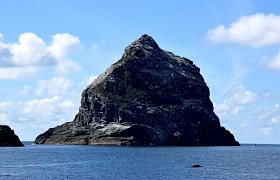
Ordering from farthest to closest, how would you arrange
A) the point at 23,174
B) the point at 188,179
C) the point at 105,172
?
the point at 105,172
the point at 23,174
the point at 188,179

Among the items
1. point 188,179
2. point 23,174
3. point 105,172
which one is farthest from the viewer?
point 105,172

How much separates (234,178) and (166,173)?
1862 cm

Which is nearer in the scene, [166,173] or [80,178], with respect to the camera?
[80,178]

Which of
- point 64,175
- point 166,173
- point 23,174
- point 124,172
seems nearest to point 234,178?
point 166,173

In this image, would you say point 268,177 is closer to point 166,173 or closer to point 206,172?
point 206,172

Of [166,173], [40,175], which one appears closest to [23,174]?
[40,175]

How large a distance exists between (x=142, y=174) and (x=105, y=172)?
36.1 ft

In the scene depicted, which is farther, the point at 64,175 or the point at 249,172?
the point at 249,172

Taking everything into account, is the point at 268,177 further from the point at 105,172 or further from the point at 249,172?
the point at 105,172

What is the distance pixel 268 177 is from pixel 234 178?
10593mm

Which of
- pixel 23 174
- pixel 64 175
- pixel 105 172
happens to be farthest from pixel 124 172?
pixel 23 174

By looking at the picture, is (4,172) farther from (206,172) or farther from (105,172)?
(206,172)

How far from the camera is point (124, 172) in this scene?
13350 cm

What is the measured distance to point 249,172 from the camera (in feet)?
455
